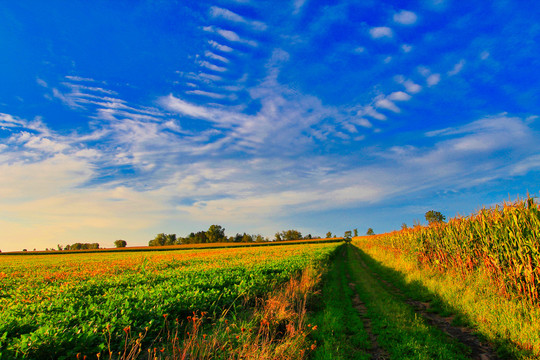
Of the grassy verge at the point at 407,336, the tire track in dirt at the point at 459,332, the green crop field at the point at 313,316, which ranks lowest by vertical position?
the tire track in dirt at the point at 459,332

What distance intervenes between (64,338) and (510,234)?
13070 millimetres

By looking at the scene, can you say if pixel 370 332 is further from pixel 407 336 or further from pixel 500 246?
pixel 500 246

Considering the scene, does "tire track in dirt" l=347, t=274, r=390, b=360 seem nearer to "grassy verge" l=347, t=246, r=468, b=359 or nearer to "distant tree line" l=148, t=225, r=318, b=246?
"grassy verge" l=347, t=246, r=468, b=359

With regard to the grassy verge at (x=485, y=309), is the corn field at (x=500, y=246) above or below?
above

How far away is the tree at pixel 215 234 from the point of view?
129875 millimetres

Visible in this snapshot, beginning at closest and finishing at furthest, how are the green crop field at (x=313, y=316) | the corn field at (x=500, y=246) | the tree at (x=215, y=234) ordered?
the green crop field at (x=313, y=316) < the corn field at (x=500, y=246) < the tree at (x=215, y=234)

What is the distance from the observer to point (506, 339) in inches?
260

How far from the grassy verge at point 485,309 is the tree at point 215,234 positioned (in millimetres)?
123856

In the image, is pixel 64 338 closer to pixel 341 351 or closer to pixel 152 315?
pixel 152 315

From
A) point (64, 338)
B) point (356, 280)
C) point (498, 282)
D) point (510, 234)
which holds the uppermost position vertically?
point (510, 234)

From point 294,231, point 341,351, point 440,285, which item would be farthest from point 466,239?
point 294,231

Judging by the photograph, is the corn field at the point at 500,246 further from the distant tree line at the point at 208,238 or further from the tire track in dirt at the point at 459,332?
the distant tree line at the point at 208,238

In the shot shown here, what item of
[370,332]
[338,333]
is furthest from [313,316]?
[370,332]

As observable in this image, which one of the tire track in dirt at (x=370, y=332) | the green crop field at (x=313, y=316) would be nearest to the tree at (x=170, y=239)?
the green crop field at (x=313, y=316)
